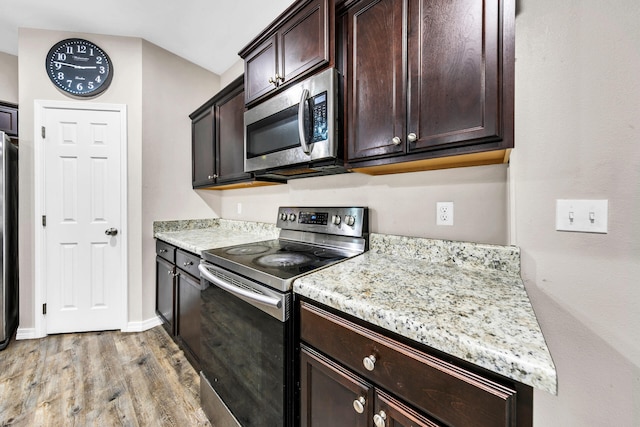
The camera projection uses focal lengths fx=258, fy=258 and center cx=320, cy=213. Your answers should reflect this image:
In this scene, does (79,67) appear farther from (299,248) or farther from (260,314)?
(260,314)

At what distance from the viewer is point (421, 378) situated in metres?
0.64

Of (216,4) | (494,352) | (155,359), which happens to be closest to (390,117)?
(494,352)

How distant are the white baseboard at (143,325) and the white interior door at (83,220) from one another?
0.08m

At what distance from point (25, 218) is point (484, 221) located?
3498 millimetres

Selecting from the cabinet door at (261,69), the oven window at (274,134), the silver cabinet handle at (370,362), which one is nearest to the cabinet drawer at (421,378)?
the silver cabinet handle at (370,362)

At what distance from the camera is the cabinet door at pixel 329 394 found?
76cm

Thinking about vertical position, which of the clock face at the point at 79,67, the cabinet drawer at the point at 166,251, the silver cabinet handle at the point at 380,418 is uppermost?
the clock face at the point at 79,67

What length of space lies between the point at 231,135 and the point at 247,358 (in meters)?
1.68

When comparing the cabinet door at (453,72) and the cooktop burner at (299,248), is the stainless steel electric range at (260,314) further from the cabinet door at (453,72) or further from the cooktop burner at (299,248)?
the cabinet door at (453,72)

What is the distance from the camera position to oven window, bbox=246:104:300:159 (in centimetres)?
144

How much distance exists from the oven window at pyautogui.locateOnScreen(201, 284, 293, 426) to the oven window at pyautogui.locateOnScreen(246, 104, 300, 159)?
865 mm

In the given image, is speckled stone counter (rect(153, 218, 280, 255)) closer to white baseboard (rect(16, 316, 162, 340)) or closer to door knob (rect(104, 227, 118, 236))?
door knob (rect(104, 227, 118, 236))

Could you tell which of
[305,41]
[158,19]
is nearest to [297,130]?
[305,41]

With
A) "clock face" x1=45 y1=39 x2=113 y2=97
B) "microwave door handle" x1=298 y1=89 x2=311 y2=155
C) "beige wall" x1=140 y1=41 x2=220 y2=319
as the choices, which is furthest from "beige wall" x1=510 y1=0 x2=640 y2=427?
→ "clock face" x1=45 y1=39 x2=113 y2=97
